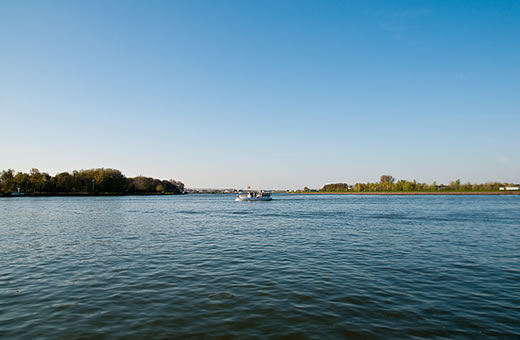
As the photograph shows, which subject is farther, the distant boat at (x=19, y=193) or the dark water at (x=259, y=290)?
the distant boat at (x=19, y=193)

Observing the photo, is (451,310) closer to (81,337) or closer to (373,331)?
(373,331)

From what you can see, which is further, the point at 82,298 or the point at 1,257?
the point at 1,257

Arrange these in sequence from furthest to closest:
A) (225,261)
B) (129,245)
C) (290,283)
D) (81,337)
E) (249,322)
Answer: (129,245)
(225,261)
(290,283)
(249,322)
(81,337)

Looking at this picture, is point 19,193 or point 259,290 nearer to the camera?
point 259,290

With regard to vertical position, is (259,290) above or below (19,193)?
below

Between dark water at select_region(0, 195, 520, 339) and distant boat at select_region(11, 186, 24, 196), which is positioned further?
distant boat at select_region(11, 186, 24, 196)

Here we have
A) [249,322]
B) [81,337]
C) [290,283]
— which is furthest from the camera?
[290,283]

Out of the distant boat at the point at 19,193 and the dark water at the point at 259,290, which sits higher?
the distant boat at the point at 19,193

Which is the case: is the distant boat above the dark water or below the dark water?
above

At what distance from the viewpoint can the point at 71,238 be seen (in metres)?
28.1

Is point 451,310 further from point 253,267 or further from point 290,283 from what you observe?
point 253,267

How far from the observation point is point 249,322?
980 cm

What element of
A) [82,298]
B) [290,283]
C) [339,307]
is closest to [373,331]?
[339,307]

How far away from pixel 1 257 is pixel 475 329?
2515 centimetres
